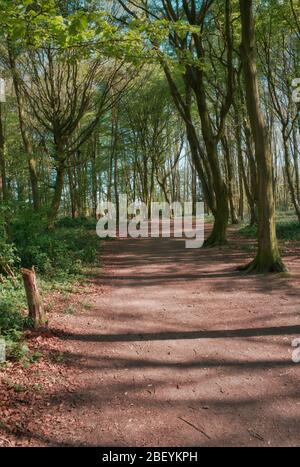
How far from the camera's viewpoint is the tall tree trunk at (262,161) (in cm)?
928

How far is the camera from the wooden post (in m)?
6.04

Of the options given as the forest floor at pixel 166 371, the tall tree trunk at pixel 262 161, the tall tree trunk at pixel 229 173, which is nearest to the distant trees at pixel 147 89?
the tall tree trunk at pixel 262 161

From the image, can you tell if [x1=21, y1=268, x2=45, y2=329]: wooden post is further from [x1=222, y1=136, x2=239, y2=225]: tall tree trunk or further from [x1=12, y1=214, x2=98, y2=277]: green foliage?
[x1=222, y1=136, x2=239, y2=225]: tall tree trunk

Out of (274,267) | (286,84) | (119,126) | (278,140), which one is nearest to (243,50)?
(274,267)

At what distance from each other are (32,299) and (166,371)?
2.45 meters

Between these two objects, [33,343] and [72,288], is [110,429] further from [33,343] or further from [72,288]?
[72,288]

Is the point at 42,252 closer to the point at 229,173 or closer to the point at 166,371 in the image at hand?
the point at 166,371

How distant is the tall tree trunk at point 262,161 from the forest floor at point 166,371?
0.62 m

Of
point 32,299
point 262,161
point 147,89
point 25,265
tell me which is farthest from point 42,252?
point 147,89

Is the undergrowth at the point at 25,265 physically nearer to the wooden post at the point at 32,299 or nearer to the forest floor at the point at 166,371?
the wooden post at the point at 32,299

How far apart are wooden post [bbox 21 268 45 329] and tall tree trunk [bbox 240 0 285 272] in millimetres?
5487

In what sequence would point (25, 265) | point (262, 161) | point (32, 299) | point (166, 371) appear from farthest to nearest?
1. point (25, 265)
2. point (262, 161)
3. point (32, 299)
4. point (166, 371)

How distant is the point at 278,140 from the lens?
39.9 metres

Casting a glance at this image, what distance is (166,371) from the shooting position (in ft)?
16.0
